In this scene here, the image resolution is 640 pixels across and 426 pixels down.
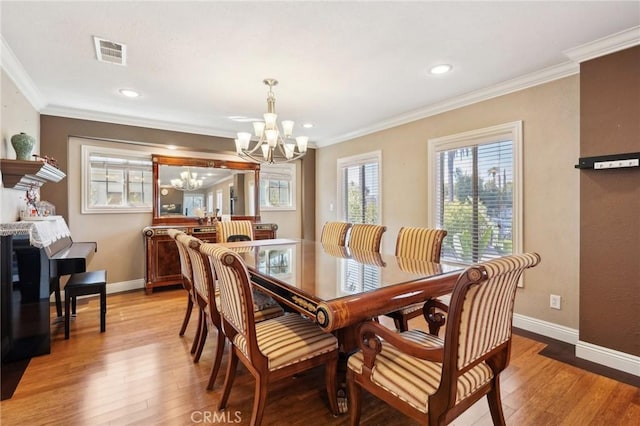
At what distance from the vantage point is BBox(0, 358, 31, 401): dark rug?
78.9 inches

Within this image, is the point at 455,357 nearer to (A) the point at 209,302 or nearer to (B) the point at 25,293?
(A) the point at 209,302

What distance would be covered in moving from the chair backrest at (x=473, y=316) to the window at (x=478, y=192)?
2.10 m

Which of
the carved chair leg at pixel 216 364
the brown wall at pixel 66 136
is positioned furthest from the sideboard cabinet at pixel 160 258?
the carved chair leg at pixel 216 364

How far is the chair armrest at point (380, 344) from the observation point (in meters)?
1.19

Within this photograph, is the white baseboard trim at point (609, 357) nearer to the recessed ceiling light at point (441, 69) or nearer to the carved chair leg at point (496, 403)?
the carved chair leg at point (496, 403)

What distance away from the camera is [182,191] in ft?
15.8

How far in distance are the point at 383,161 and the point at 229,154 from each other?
258cm

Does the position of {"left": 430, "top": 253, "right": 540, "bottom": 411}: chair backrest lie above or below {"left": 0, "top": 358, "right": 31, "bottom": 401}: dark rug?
above

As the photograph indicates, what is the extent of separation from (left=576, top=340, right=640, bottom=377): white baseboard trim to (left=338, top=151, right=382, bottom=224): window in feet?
8.89

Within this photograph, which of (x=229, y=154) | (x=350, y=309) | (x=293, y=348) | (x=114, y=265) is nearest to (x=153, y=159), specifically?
(x=229, y=154)

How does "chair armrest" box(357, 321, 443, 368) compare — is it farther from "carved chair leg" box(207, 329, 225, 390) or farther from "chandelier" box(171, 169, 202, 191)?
"chandelier" box(171, 169, 202, 191)

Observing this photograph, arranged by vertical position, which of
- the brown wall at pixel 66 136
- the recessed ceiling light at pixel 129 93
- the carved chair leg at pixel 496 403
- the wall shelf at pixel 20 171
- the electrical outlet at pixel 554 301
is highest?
the recessed ceiling light at pixel 129 93

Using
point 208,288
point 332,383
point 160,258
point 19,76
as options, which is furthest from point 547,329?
point 19,76

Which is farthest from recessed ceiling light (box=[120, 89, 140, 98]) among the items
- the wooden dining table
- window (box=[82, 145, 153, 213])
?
the wooden dining table
